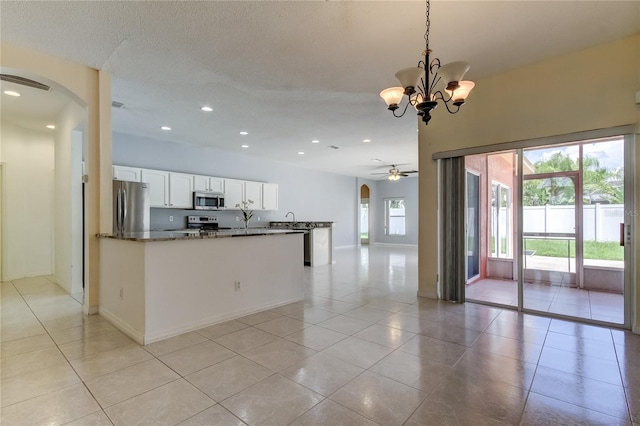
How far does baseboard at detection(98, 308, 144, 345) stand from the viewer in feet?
9.30

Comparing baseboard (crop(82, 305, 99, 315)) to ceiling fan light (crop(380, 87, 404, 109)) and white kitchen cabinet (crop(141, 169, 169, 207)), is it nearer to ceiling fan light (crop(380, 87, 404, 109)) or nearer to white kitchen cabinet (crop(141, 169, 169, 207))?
white kitchen cabinet (crop(141, 169, 169, 207))

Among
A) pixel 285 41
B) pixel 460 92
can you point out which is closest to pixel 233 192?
pixel 285 41

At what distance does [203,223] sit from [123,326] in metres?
4.35

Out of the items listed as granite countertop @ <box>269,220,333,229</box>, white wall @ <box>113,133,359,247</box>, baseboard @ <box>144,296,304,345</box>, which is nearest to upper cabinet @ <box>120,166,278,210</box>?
white wall @ <box>113,133,359,247</box>

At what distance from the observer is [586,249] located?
3971mm

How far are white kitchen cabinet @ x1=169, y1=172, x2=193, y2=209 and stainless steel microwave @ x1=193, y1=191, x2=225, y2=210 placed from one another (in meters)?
0.13

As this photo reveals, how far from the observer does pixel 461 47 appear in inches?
120

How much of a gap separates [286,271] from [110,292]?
2.04m

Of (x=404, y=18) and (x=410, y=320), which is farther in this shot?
(x=410, y=320)

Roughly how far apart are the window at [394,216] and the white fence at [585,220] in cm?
830

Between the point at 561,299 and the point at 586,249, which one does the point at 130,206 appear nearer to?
the point at 561,299

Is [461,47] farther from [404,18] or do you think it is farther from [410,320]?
[410,320]

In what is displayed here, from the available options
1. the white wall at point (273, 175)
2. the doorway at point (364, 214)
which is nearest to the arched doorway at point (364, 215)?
the doorway at point (364, 214)

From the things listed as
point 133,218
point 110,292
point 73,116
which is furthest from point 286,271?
point 73,116
